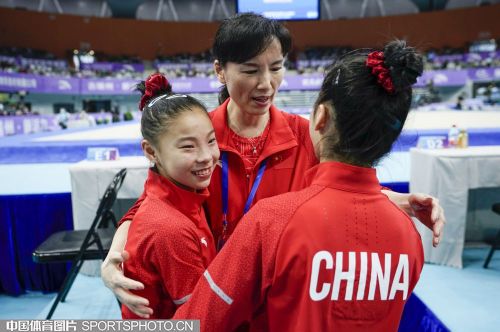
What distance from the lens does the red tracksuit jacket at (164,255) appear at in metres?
0.91

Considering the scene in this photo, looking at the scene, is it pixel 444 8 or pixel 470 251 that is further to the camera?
pixel 444 8

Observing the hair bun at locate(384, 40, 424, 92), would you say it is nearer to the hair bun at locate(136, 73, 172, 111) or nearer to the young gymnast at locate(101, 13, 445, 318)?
the young gymnast at locate(101, 13, 445, 318)

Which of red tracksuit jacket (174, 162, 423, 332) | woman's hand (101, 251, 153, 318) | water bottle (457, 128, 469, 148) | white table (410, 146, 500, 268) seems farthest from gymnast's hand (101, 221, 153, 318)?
water bottle (457, 128, 469, 148)

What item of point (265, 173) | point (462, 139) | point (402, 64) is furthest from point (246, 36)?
point (462, 139)

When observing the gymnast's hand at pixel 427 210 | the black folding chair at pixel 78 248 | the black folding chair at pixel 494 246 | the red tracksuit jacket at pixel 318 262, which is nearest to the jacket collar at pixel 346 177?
the red tracksuit jacket at pixel 318 262

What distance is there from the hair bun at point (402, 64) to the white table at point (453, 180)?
2.00m

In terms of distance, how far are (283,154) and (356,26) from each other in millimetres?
20520

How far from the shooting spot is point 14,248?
9.55 ft

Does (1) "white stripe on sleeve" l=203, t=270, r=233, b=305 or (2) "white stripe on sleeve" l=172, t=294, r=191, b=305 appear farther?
(2) "white stripe on sleeve" l=172, t=294, r=191, b=305

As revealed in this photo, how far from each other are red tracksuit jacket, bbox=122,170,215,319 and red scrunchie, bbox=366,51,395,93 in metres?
0.54

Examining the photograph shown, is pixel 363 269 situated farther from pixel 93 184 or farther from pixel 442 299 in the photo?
pixel 93 184

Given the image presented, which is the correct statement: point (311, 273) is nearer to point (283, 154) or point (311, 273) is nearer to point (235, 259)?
point (235, 259)

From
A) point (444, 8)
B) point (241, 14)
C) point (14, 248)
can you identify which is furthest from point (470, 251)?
point (444, 8)

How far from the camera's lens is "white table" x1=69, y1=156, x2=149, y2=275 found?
261cm
